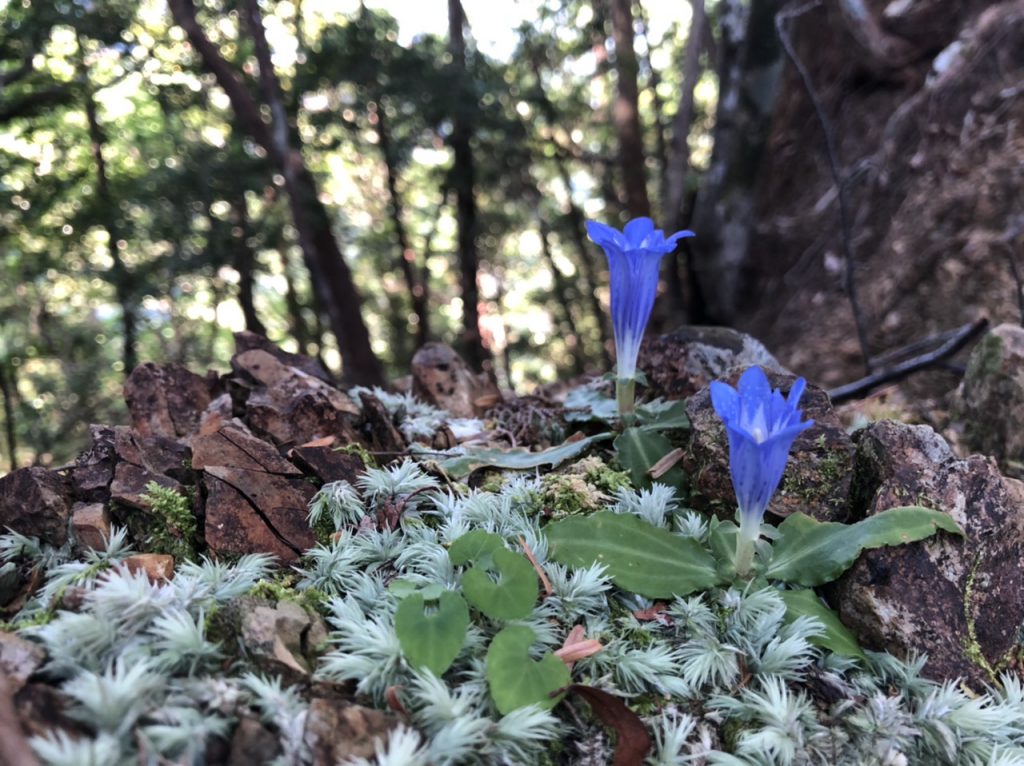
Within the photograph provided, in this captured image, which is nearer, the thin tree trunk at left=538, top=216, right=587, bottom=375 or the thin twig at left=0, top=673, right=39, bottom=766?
the thin twig at left=0, top=673, right=39, bottom=766

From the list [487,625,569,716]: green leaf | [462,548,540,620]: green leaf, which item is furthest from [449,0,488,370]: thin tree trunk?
[487,625,569,716]: green leaf

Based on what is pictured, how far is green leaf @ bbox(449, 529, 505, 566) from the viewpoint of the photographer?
1423 millimetres

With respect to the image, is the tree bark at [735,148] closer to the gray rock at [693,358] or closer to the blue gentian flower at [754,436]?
the gray rock at [693,358]

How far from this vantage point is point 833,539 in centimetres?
149

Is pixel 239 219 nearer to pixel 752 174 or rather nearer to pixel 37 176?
pixel 37 176

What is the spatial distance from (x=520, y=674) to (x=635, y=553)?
47 cm

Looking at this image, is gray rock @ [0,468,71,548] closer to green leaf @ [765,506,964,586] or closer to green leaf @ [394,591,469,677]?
green leaf @ [394,591,469,677]

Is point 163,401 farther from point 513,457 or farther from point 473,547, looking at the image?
point 473,547

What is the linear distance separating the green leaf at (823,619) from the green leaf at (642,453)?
480mm

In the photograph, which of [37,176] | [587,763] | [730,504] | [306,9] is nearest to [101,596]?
[587,763]

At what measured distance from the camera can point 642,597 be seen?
151 centimetres

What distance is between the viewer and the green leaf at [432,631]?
1.16 meters

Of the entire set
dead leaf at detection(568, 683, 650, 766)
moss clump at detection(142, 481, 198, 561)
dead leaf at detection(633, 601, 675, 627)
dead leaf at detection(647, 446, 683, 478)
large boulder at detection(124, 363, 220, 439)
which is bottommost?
dead leaf at detection(568, 683, 650, 766)

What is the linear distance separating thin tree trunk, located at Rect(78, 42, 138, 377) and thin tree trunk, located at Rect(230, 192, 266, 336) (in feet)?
3.55
